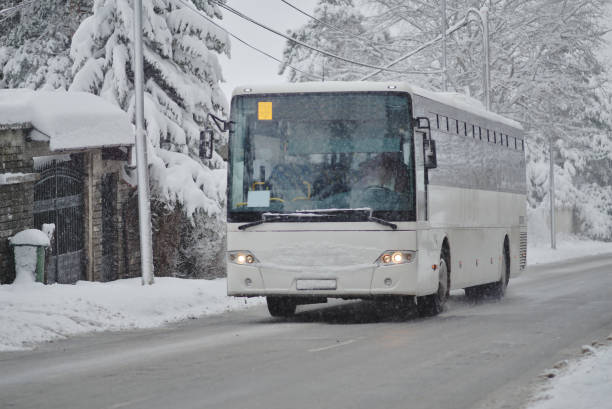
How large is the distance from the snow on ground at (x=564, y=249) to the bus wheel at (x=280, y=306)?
2761 centimetres

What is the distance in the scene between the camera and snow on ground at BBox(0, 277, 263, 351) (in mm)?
16297

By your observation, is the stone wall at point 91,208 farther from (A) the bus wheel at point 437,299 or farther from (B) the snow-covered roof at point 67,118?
(A) the bus wheel at point 437,299

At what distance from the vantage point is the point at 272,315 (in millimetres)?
Answer: 19453

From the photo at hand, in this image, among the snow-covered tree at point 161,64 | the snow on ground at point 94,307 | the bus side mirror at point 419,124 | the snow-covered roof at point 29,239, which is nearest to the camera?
the snow on ground at point 94,307

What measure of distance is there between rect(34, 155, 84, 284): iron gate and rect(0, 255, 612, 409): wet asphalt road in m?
4.87

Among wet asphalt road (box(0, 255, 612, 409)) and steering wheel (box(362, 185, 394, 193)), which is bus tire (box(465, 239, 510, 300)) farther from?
steering wheel (box(362, 185, 394, 193))

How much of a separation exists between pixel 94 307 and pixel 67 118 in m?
5.86

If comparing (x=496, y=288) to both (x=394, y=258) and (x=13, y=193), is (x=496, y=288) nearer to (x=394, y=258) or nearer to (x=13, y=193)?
(x=394, y=258)

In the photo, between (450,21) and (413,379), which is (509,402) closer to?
(413,379)

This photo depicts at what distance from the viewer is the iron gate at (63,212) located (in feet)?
75.9

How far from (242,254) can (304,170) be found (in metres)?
1.46

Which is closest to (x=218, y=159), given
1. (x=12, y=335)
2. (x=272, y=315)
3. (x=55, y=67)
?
(x=55, y=67)

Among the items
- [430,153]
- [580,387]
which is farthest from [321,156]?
[580,387]

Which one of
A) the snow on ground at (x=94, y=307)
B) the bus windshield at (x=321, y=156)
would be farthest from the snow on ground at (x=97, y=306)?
the bus windshield at (x=321, y=156)
